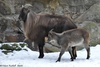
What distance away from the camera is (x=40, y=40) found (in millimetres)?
9672

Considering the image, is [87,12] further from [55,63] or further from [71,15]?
[55,63]

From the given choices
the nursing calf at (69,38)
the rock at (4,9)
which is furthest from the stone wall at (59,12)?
the nursing calf at (69,38)

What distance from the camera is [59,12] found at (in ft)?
46.8

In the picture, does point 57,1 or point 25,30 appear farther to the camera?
point 57,1

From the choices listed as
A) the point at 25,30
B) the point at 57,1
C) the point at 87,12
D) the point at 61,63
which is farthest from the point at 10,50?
the point at 87,12

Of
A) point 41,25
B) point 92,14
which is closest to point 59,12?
point 92,14

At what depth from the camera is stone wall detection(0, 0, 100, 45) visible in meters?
13.3

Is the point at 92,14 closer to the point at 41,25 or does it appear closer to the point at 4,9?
the point at 4,9

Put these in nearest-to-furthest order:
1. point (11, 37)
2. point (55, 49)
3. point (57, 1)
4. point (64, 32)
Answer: point (64, 32)
point (55, 49)
point (11, 37)
point (57, 1)

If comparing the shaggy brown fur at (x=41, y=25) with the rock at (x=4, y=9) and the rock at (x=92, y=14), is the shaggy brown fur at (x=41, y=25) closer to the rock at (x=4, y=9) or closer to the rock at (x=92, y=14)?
the rock at (x=4, y=9)

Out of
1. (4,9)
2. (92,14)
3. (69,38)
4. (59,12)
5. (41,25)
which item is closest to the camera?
(69,38)

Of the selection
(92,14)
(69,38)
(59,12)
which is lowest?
(69,38)

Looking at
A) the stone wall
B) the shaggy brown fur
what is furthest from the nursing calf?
the stone wall

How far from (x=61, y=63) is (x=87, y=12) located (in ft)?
21.4
